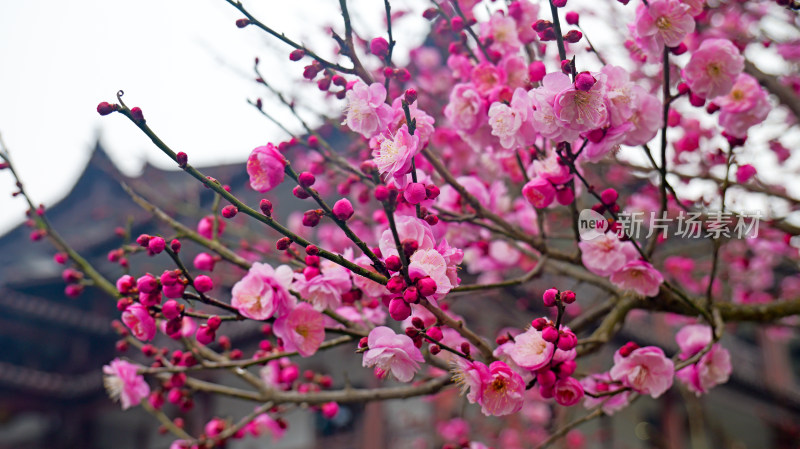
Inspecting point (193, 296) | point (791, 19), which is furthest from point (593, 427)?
point (193, 296)

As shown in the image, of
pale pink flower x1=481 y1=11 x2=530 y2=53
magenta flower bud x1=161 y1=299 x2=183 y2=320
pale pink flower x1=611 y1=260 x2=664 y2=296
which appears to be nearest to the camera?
magenta flower bud x1=161 y1=299 x2=183 y2=320

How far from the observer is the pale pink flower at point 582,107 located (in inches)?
51.7

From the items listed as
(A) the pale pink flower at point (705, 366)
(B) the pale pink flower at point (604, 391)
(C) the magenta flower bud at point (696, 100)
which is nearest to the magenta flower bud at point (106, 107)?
(B) the pale pink flower at point (604, 391)

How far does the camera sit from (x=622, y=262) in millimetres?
1717

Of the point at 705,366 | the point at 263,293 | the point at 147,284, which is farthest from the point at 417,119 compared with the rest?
the point at 705,366

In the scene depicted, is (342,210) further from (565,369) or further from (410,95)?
(565,369)

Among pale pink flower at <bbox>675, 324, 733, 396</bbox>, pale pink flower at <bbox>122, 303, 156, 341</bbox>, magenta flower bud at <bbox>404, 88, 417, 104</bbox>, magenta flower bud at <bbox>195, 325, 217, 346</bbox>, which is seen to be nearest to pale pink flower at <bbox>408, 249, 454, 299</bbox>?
magenta flower bud at <bbox>404, 88, 417, 104</bbox>

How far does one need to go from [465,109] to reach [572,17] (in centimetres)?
42

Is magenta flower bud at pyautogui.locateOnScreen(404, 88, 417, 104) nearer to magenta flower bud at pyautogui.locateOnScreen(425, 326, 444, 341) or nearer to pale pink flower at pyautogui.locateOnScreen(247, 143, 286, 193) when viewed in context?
pale pink flower at pyautogui.locateOnScreen(247, 143, 286, 193)

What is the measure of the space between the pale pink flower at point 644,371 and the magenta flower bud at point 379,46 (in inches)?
43.4

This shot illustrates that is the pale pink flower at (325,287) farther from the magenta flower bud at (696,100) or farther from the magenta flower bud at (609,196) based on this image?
the magenta flower bud at (696,100)

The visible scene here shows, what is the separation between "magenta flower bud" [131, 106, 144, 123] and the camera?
1.20m

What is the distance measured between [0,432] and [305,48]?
1102 cm

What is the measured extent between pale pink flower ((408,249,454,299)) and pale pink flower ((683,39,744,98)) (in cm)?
108
